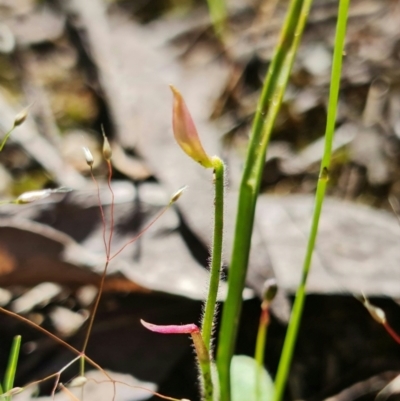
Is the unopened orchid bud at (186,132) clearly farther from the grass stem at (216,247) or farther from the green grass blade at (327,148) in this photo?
the green grass blade at (327,148)

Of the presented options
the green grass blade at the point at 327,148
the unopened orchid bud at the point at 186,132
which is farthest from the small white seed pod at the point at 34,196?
the green grass blade at the point at 327,148

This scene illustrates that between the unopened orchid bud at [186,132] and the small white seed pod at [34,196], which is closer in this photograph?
the unopened orchid bud at [186,132]

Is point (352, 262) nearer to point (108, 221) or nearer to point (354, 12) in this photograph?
point (108, 221)

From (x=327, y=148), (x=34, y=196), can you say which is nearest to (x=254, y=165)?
(x=327, y=148)

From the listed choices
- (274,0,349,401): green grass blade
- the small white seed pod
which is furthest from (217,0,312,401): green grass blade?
the small white seed pod

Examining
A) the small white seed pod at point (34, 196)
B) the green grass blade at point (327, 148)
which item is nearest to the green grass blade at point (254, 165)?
→ the green grass blade at point (327, 148)

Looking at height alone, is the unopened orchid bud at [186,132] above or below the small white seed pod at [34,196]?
above

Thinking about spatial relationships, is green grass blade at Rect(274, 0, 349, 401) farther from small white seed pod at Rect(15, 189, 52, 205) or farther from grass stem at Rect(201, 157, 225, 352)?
small white seed pod at Rect(15, 189, 52, 205)
